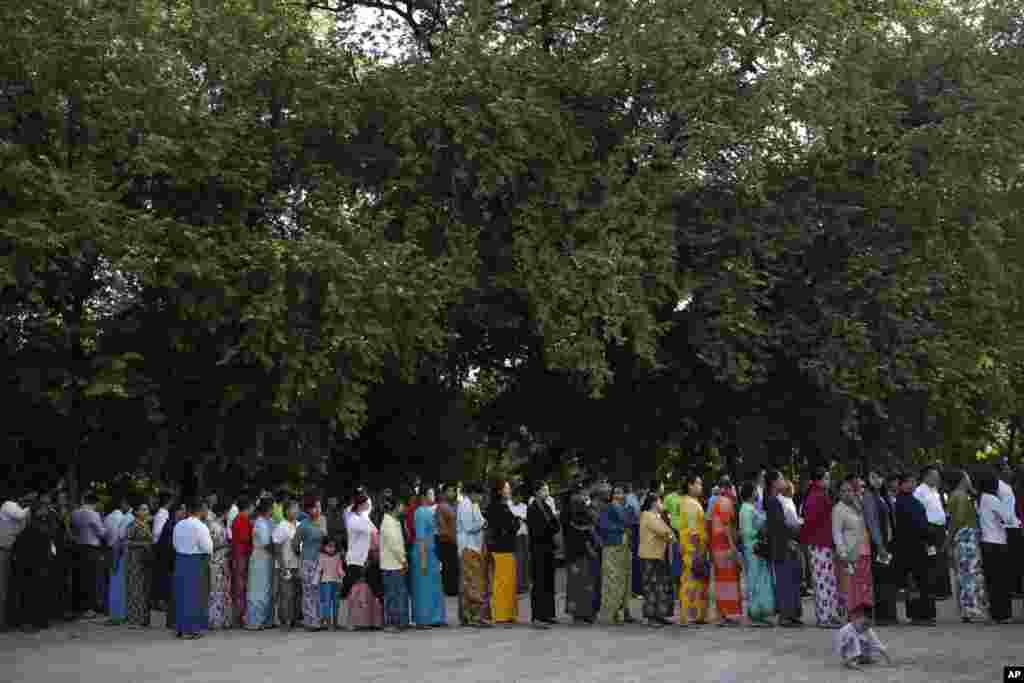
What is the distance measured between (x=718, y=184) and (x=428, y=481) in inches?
384

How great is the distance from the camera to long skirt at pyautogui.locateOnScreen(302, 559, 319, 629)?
20.0 metres

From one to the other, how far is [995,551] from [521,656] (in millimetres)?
6265

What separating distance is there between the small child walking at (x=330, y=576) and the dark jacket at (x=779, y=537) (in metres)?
5.82

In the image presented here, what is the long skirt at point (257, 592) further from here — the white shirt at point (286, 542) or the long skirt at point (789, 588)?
the long skirt at point (789, 588)

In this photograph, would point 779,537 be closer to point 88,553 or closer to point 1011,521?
point 1011,521

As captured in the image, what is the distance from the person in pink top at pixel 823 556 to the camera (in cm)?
1742

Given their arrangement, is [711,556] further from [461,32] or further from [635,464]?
[635,464]

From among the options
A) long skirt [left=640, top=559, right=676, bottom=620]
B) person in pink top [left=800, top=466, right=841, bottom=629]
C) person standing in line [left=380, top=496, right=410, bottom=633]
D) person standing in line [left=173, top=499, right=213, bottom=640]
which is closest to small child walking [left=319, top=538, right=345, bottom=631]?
person standing in line [left=380, top=496, right=410, bottom=633]

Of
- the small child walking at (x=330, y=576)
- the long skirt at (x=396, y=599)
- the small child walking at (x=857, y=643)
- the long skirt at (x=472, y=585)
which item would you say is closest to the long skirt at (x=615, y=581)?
the long skirt at (x=472, y=585)

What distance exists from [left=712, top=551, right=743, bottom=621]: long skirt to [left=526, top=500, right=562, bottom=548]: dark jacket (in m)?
2.23

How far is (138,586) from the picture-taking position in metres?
22.0

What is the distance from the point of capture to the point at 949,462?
4434 cm

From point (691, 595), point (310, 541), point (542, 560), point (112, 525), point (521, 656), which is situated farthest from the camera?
point (112, 525)

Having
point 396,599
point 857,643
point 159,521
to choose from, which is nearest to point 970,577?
point 857,643
